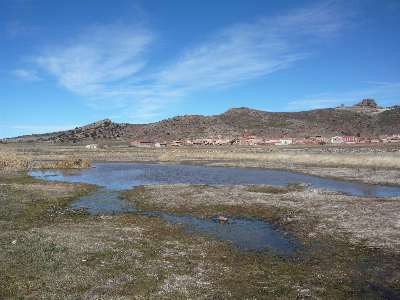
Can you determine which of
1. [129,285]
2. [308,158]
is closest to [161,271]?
[129,285]

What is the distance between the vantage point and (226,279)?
9031mm

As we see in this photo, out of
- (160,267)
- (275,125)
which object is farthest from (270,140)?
(160,267)

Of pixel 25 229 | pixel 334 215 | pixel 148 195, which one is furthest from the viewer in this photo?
pixel 148 195

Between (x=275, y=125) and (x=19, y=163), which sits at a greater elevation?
(x=275, y=125)

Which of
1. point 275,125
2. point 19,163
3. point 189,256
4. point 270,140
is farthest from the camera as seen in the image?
point 275,125

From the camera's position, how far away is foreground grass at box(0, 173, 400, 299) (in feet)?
26.7

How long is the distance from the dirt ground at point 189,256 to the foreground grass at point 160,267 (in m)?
0.03

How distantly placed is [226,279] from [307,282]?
2567mm

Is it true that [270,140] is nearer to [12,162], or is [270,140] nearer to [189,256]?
[12,162]

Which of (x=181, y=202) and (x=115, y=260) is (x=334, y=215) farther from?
(x=115, y=260)

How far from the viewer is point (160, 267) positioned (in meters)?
9.77

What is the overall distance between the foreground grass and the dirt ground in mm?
31

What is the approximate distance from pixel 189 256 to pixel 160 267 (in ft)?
4.96

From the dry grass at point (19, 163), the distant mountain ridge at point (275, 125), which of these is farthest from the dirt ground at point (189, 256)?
the distant mountain ridge at point (275, 125)
